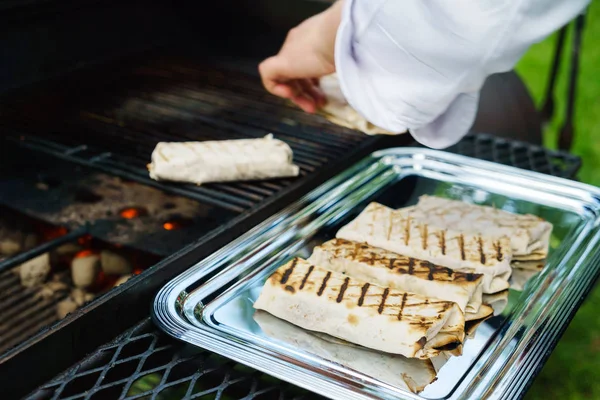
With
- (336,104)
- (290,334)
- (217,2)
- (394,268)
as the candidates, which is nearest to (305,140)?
(336,104)

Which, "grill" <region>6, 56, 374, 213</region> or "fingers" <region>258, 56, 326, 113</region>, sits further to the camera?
"grill" <region>6, 56, 374, 213</region>

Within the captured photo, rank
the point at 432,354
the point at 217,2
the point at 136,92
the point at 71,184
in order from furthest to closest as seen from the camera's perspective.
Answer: the point at 217,2 → the point at 136,92 → the point at 71,184 → the point at 432,354

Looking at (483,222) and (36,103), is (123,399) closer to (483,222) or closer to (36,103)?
(483,222)

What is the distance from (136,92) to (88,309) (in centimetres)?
199

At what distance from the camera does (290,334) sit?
1595 millimetres

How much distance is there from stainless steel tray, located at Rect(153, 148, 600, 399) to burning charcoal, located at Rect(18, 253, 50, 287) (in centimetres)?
117

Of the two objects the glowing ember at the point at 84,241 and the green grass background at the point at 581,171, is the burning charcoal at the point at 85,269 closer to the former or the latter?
the glowing ember at the point at 84,241

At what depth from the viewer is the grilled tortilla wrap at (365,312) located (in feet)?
4.93

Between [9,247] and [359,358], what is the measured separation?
6.27 ft

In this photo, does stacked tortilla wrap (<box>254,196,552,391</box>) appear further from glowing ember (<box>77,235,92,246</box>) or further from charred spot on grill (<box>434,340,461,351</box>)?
glowing ember (<box>77,235,92,246</box>)

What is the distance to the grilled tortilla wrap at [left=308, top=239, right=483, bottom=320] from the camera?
5.56 feet

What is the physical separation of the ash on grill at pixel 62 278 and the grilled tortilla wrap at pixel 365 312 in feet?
3.57

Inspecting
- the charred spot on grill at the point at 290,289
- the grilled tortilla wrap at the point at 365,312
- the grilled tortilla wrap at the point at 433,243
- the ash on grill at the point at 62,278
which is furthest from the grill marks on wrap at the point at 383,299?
the ash on grill at the point at 62,278

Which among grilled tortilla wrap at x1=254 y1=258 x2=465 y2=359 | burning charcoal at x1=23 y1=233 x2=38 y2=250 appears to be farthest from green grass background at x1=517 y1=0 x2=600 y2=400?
burning charcoal at x1=23 y1=233 x2=38 y2=250
